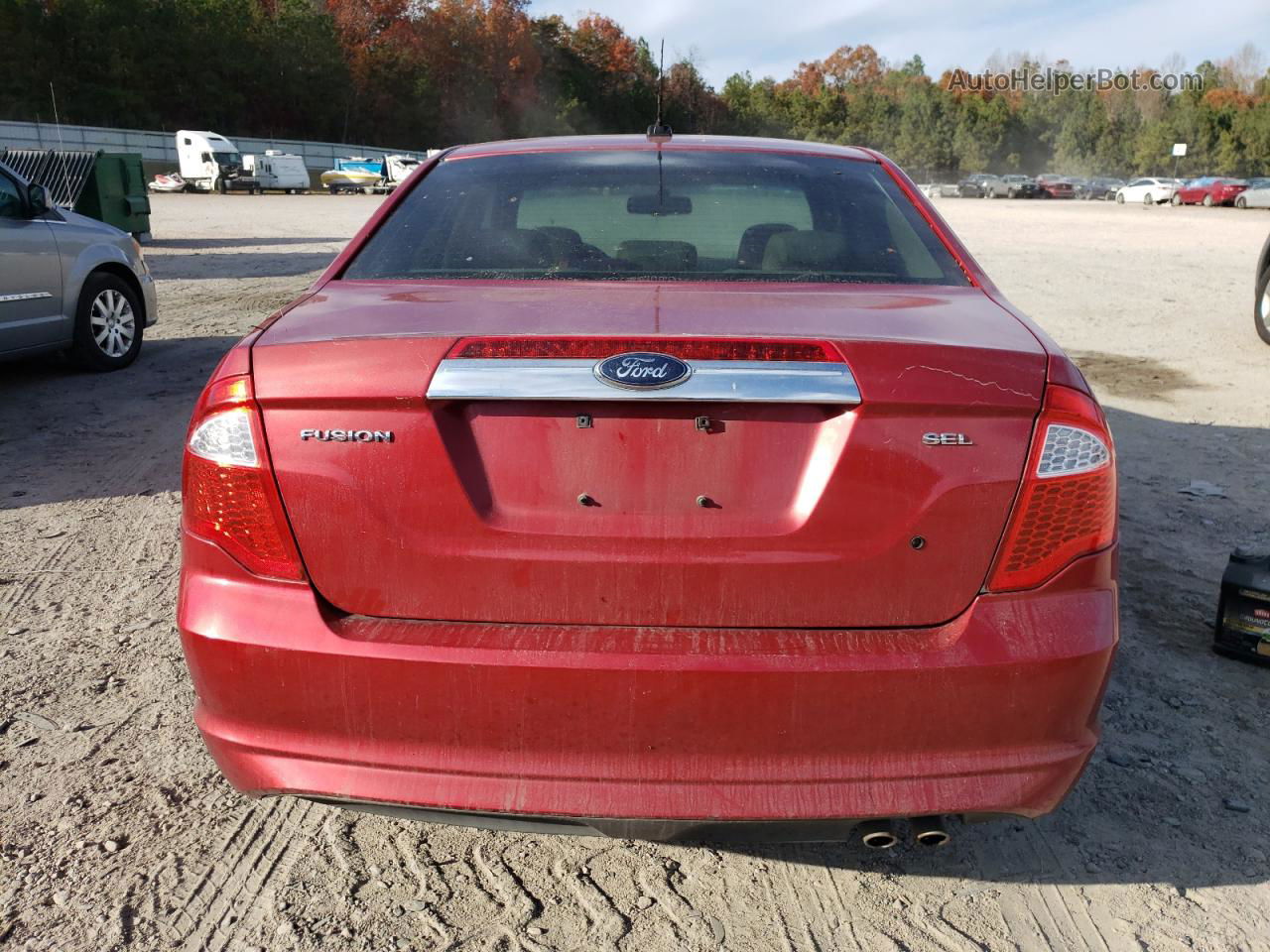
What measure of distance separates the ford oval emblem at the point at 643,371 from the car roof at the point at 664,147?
1.58m

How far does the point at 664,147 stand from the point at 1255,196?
57520mm

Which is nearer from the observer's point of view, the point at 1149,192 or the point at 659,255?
the point at 659,255

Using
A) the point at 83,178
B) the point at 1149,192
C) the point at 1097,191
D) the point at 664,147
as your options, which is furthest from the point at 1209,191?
the point at 664,147

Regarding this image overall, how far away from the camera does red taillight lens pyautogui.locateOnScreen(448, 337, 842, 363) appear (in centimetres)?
211

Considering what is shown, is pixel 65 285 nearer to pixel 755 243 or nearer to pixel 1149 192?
pixel 755 243

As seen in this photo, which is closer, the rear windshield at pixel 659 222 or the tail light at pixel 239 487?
the tail light at pixel 239 487

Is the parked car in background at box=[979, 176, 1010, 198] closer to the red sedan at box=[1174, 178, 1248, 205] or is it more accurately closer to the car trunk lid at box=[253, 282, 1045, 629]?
the red sedan at box=[1174, 178, 1248, 205]

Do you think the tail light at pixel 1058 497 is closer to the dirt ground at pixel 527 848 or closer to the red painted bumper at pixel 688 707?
the red painted bumper at pixel 688 707

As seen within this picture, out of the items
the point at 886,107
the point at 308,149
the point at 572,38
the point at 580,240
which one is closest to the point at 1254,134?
the point at 886,107

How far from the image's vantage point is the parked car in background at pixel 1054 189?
243ft

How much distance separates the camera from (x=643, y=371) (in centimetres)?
208

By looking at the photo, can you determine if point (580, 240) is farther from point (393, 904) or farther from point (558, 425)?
point (393, 904)

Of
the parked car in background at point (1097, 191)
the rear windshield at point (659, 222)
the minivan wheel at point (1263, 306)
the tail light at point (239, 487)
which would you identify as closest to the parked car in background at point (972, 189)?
the parked car in background at point (1097, 191)

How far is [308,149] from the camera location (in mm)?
73062
